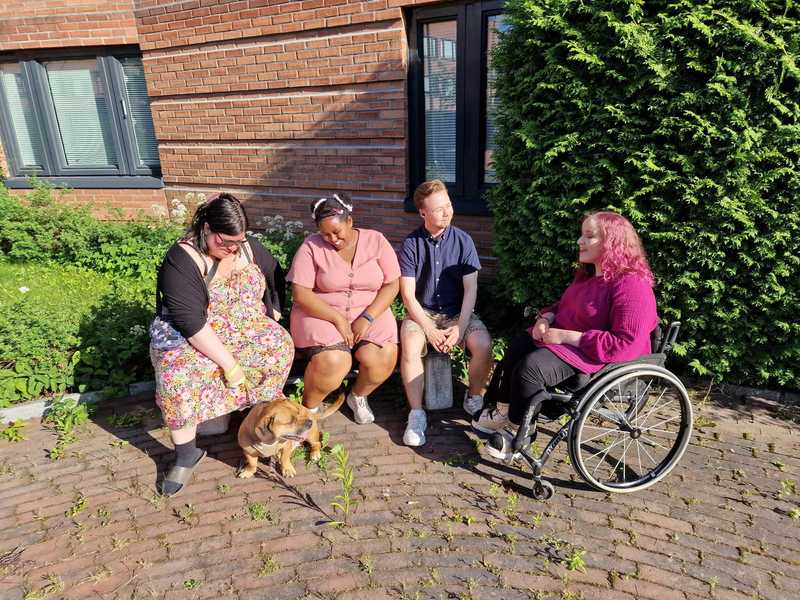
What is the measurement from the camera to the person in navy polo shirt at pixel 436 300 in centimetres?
361

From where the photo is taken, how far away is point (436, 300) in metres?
3.86

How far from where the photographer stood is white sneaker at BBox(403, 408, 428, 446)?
3494 mm

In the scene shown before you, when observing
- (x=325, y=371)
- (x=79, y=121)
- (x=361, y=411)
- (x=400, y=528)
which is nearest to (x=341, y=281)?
(x=325, y=371)

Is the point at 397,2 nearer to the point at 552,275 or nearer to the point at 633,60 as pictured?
the point at 633,60

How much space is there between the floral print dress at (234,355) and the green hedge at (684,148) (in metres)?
2.19

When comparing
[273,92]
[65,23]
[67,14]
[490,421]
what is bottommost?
[490,421]

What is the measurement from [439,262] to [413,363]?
0.76m

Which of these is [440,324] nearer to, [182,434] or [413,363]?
[413,363]

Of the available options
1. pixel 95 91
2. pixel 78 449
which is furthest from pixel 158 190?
pixel 78 449

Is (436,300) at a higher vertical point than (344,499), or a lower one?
higher

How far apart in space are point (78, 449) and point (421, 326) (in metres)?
2.51

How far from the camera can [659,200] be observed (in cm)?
360

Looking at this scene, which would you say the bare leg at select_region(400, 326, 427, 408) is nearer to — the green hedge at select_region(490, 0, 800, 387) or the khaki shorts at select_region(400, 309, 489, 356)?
the khaki shorts at select_region(400, 309, 489, 356)

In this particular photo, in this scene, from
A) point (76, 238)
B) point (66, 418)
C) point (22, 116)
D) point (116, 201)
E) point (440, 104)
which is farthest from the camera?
→ point (22, 116)
